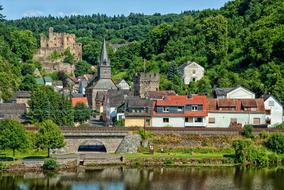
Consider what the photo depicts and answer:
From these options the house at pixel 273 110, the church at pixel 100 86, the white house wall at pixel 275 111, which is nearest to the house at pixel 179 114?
the house at pixel 273 110

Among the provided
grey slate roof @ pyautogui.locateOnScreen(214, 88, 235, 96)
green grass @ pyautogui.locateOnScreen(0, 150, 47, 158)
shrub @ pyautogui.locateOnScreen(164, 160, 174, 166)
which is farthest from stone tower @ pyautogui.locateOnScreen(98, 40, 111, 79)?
shrub @ pyautogui.locateOnScreen(164, 160, 174, 166)

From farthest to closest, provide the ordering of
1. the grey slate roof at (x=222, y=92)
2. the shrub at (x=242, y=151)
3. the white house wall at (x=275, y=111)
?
1. the grey slate roof at (x=222, y=92)
2. the white house wall at (x=275, y=111)
3. the shrub at (x=242, y=151)

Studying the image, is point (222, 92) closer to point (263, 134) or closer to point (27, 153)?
point (263, 134)

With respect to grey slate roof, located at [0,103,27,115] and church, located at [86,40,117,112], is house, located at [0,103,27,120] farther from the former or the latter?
church, located at [86,40,117,112]

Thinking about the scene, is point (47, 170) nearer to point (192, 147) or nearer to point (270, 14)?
point (192, 147)

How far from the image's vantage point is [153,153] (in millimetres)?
51562

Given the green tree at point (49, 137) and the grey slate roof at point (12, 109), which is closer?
the green tree at point (49, 137)

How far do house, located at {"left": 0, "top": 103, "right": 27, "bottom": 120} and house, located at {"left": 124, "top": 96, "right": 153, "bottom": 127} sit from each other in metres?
12.6

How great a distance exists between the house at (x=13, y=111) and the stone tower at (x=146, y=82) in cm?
1761

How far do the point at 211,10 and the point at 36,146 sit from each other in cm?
6559

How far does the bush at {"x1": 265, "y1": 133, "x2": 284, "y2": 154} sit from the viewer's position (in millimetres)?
51312

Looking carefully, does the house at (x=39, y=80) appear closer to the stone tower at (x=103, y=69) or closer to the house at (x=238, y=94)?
the stone tower at (x=103, y=69)

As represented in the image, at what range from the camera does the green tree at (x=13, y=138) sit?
A: 47.0 m

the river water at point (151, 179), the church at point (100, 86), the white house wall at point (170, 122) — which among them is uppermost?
the church at point (100, 86)
